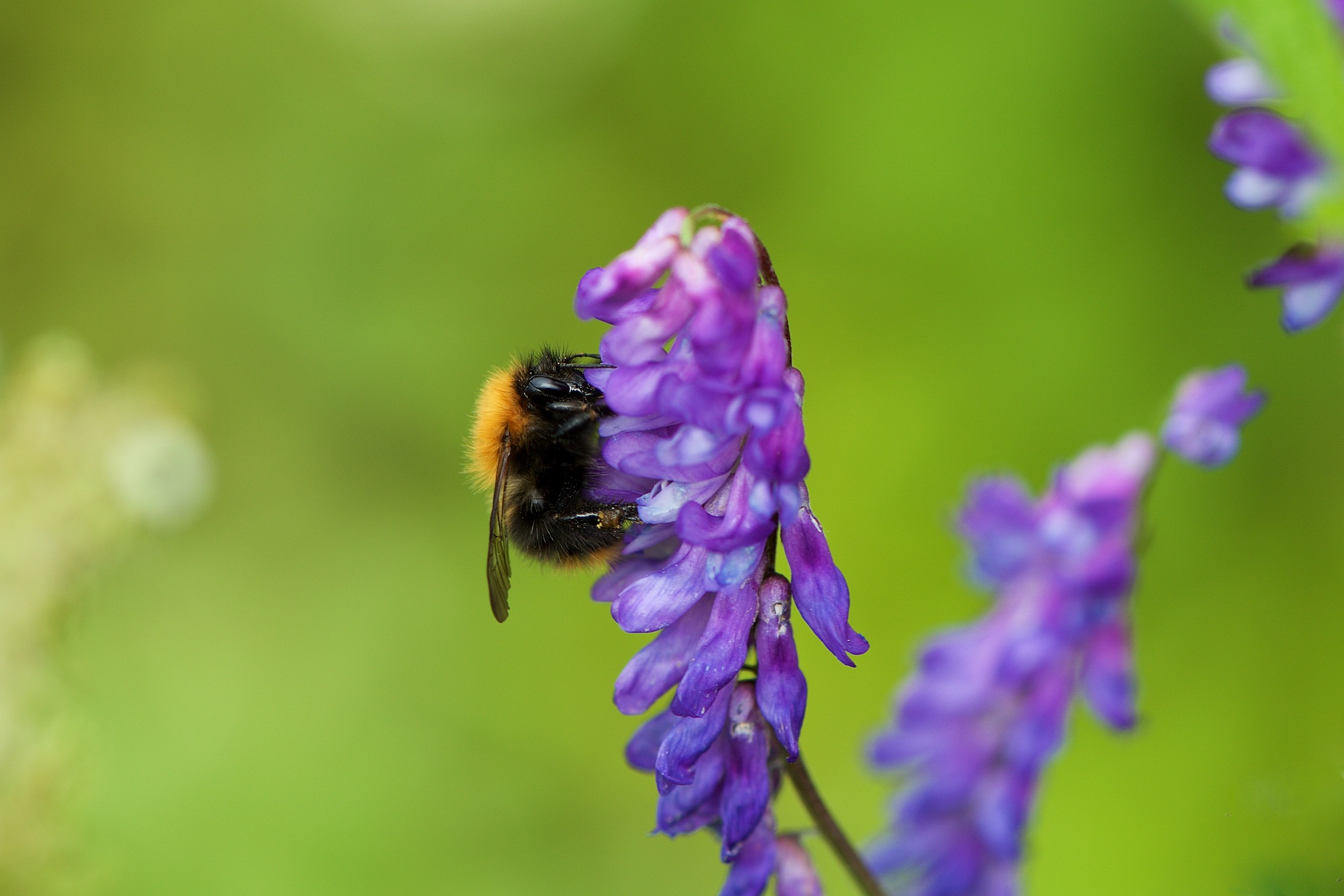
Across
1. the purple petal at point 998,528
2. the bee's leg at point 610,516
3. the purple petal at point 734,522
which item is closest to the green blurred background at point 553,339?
the purple petal at point 998,528

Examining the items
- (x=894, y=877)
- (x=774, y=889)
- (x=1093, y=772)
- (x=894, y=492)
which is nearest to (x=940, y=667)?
(x=894, y=877)

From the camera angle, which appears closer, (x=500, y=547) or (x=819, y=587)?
(x=819, y=587)

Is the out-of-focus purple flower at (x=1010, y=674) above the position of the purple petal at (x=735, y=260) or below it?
below

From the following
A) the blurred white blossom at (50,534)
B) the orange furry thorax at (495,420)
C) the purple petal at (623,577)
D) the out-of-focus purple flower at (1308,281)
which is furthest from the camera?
the blurred white blossom at (50,534)

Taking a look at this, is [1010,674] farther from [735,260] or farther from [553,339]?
[553,339]

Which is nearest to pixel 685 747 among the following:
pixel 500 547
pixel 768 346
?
pixel 768 346

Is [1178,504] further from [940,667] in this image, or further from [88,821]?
[88,821]

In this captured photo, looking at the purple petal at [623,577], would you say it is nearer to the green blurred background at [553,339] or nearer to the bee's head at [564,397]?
the bee's head at [564,397]
